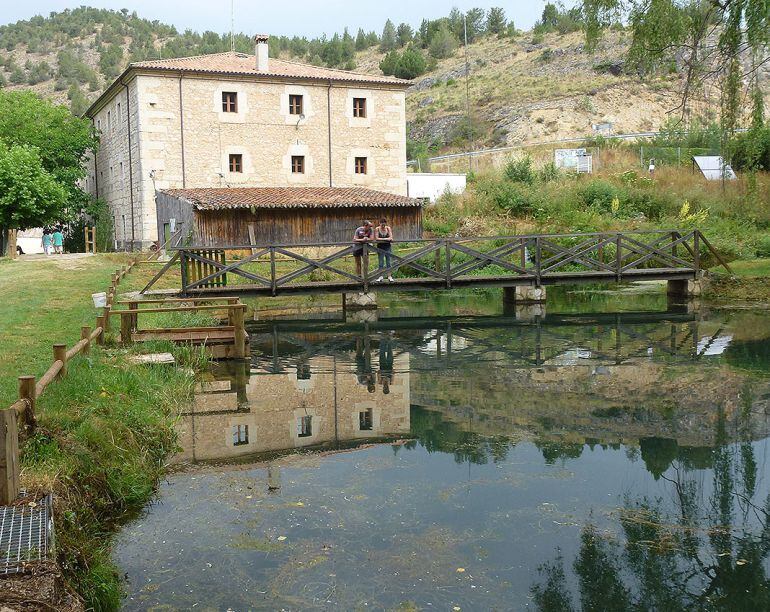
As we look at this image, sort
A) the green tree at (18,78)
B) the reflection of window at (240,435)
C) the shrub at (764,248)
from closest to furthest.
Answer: the reflection of window at (240,435), the shrub at (764,248), the green tree at (18,78)

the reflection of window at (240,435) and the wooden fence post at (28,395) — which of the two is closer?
the wooden fence post at (28,395)

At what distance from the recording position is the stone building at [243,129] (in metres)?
28.5

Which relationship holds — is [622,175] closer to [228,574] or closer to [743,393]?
[743,393]

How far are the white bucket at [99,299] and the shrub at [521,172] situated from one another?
19934 millimetres

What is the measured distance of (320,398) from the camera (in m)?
10.2

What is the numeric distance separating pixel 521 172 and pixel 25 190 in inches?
755

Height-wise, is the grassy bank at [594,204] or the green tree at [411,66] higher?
the green tree at [411,66]

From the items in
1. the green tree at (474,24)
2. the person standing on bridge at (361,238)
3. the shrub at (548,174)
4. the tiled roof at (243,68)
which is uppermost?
the green tree at (474,24)

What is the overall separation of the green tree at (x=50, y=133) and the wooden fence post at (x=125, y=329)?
24.3 meters

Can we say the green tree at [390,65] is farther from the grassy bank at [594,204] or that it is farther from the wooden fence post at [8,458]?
the wooden fence post at [8,458]

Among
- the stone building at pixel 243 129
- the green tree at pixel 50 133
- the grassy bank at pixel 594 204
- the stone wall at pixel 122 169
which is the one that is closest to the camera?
the grassy bank at pixel 594 204

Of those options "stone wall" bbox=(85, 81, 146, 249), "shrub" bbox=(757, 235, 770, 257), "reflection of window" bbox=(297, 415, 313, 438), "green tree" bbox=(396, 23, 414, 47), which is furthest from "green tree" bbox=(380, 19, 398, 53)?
"reflection of window" bbox=(297, 415, 313, 438)

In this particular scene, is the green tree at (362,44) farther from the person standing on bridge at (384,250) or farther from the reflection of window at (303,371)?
the reflection of window at (303,371)

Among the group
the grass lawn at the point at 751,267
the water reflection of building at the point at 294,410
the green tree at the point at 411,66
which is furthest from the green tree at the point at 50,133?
the green tree at the point at 411,66
